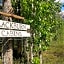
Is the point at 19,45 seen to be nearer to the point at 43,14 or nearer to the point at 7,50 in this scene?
the point at 43,14

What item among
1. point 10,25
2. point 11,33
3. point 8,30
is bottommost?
point 11,33

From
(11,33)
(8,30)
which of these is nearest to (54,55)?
(11,33)

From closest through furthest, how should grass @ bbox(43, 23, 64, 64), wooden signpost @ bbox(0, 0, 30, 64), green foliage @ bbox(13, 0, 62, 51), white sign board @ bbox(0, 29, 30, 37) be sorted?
white sign board @ bbox(0, 29, 30, 37), wooden signpost @ bbox(0, 0, 30, 64), green foliage @ bbox(13, 0, 62, 51), grass @ bbox(43, 23, 64, 64)

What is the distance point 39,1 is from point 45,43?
242cm

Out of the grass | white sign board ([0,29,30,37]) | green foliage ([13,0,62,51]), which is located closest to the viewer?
white sign board ([0,29,30,37])

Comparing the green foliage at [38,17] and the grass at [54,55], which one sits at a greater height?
the green foliage at [38,17]

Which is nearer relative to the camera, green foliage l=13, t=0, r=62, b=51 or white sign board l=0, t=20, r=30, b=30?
white sign board l=0, t=20, r=30, b=30

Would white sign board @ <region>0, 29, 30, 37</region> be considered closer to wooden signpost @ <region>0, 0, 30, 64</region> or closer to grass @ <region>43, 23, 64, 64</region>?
wooden signpost @ <region>0, 0, 30, 64</region>

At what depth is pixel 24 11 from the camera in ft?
47.2

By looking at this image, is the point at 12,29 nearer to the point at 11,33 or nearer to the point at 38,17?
the point at 11,33

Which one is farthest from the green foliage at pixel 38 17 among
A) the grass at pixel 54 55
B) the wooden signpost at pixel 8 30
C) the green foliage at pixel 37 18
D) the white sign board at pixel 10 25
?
the grass at pixel 54 55

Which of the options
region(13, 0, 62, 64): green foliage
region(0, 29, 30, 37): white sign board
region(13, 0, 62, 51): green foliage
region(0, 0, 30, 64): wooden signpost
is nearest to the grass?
region(13, 0, 62, 64): green foliage

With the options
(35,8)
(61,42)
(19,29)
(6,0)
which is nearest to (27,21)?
(35,8)

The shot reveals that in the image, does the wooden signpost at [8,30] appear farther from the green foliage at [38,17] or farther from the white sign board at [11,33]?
the green foliage at [38,17]
